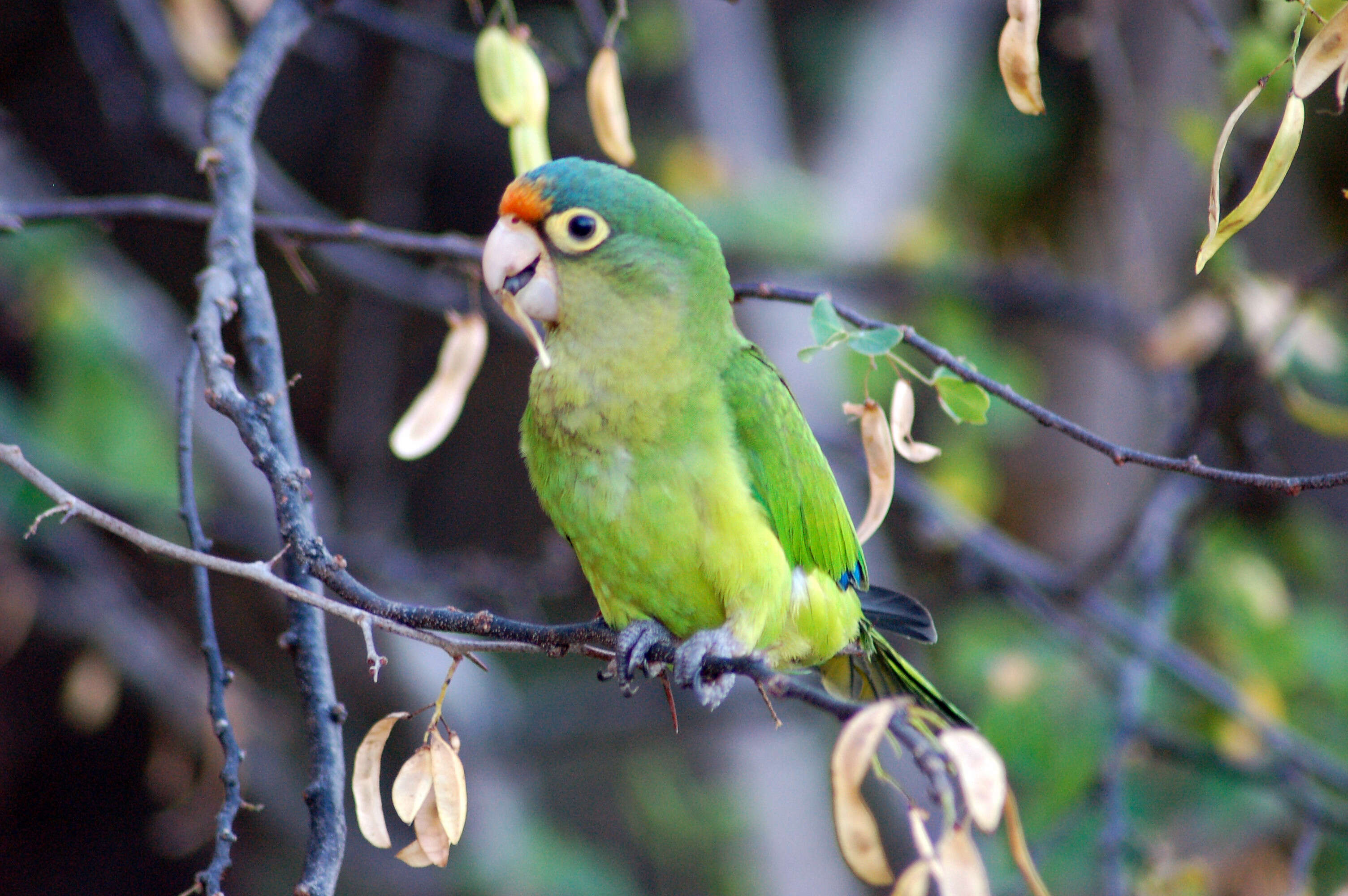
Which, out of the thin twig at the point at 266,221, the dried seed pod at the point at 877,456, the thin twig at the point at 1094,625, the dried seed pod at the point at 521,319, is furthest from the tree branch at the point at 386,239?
the thin twig at the point at 1094,625

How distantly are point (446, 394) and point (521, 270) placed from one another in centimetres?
24

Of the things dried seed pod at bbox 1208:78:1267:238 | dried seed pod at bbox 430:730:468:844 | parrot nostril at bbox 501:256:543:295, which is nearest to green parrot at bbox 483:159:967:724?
parrot nostril at bbox 501:256:543:295

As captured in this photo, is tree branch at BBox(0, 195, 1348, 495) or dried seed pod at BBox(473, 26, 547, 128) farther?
dried seed pod at BBox(473, 26, 547, 128)

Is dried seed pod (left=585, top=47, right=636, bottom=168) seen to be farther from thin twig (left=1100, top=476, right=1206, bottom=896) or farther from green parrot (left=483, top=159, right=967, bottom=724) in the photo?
thin twig (left=1100, top=476, right=1206, bottom=896)

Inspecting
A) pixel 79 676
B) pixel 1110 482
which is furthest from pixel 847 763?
pixel 1110 482

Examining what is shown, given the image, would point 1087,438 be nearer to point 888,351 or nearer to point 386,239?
point 888,351

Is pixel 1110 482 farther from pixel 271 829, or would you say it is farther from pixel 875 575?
pixel 271 829

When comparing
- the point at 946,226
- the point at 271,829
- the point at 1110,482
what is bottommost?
the point at 271,829

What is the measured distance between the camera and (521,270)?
1614 mm

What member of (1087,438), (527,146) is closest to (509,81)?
(527,146)

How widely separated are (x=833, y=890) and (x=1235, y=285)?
2762mm

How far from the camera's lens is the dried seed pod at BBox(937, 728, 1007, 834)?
2.98 feet

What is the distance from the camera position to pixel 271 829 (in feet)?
13.1

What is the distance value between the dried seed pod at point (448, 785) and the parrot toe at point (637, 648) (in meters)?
0.36
